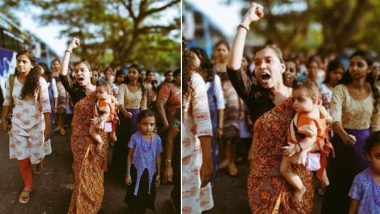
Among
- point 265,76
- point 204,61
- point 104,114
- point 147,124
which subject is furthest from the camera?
point 204,61

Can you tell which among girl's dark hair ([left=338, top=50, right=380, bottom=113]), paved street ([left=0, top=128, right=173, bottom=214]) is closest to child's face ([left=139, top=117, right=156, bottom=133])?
paved street ([left=0, top=128, right=173, bottom=214])

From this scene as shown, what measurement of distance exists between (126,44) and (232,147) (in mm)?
1149

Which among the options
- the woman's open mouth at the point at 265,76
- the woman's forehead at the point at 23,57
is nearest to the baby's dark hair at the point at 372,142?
the woman's open mouth at the point at 265,76

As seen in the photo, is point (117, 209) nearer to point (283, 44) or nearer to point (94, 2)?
point (94, 2)

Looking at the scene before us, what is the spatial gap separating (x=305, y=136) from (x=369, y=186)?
48 centimetres

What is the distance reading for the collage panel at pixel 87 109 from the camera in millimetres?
2234

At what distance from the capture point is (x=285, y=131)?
193 cm

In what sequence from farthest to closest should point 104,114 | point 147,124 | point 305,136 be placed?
1. point 147,124
2. point 104,114
3. point 305,136

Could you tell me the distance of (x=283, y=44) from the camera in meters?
6.93

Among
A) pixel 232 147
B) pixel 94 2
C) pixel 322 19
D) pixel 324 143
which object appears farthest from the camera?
pixel 322 19

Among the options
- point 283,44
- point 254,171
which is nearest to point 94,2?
point 254,171

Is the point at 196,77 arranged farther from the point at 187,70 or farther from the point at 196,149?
the point at 196,149

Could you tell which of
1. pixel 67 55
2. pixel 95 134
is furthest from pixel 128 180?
pixel 67 55

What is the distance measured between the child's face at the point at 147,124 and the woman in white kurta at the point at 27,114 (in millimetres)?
489
